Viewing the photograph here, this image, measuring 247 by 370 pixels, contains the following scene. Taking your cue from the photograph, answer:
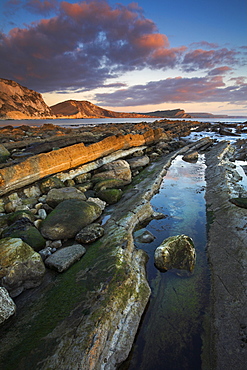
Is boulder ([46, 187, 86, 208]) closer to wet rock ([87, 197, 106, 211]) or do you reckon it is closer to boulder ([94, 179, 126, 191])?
wet rock ([87, 197, 106, 211])

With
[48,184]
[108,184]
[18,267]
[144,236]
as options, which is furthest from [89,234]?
[48,184]

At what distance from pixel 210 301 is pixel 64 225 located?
4.84 metres

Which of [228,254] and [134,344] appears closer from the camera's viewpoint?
[134,344]

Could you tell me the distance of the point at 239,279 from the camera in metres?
4.61

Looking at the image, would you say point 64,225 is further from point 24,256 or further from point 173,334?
point 173,334

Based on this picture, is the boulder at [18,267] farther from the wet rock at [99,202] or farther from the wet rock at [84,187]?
the wet rock at [84,187]

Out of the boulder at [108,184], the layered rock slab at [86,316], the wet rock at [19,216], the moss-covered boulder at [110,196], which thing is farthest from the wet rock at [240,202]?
the wet rock at [19,216]

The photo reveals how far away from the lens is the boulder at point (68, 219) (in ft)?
21.5

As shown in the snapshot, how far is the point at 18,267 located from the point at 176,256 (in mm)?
4095

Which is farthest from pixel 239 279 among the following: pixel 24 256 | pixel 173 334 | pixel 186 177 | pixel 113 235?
pixel 186 177

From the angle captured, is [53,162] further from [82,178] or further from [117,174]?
[117,174]

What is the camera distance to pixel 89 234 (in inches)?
251

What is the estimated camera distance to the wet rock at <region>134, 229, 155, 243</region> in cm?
664

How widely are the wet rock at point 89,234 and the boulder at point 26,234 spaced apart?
3.77ft
